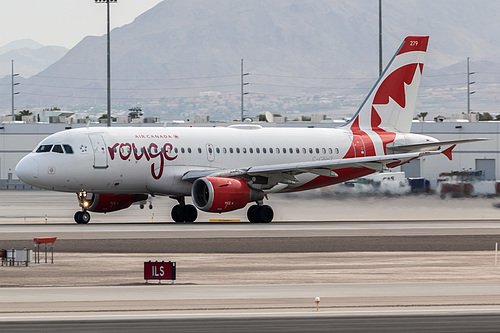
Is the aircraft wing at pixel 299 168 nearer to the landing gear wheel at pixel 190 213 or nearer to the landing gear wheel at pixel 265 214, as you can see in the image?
the landing gear wheel at pixel 265 214

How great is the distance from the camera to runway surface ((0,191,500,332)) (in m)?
21.2

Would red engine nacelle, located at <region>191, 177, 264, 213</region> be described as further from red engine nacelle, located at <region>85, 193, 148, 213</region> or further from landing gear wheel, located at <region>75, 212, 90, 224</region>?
landing gear wheel, located at <region>75, 212, 90, 224</region>

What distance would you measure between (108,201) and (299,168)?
997 centimetres

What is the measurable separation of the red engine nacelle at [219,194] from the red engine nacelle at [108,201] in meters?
4.95

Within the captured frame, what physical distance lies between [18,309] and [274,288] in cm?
689

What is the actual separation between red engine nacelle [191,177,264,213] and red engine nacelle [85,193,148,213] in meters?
4.95

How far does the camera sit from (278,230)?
149ft

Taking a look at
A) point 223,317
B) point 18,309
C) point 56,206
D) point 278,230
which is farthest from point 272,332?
point 56,206

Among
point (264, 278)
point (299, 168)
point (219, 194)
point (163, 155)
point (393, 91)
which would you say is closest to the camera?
point (264, 278)

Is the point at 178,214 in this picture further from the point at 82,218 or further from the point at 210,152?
the point at 82,218

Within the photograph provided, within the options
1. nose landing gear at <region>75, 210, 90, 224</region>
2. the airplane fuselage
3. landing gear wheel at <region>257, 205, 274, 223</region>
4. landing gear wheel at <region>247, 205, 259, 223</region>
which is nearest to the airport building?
the airplane fuselage

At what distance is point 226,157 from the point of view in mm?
52938

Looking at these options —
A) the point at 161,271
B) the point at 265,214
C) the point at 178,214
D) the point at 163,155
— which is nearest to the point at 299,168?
the point at 265,214

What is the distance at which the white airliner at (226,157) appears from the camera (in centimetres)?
4850
